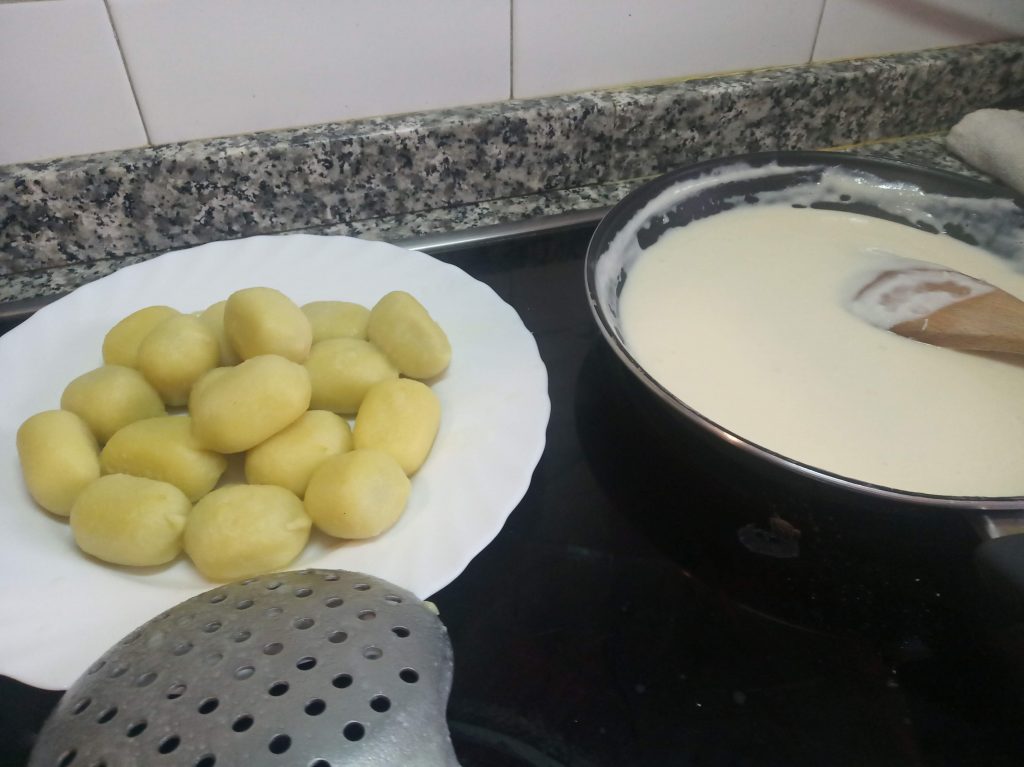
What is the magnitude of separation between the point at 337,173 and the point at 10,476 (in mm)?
397

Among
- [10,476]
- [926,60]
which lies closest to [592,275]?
[10,476]

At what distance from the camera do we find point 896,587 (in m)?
0.48

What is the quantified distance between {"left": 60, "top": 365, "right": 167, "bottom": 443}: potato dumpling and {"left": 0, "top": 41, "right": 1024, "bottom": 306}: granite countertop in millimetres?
241

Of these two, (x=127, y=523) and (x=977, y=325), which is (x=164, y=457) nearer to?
(x=127, y=523)

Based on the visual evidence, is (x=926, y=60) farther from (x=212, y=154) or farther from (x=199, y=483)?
(x=199, y=483)

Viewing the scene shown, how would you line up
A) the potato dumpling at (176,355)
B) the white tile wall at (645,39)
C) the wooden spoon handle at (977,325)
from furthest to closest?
the white tile wall at (645,39), the wooden spoon handle at (977,325), the potato dumpling at (176,355)

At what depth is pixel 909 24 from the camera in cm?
86

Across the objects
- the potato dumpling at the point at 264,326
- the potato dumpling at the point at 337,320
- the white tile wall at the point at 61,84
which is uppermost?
the white tile wall at the point at 61,84

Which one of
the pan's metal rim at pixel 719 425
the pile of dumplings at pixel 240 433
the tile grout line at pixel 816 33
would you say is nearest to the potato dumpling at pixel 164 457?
the pile of dumplings at pixel 240 433

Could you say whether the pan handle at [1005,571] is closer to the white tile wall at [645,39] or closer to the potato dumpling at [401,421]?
the potato dumpling at [401,421]

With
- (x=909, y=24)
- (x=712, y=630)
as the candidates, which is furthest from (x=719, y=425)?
(x=909, y=24)

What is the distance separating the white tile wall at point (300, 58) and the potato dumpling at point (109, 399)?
0.29 m

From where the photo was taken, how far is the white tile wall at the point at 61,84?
23.6 inches

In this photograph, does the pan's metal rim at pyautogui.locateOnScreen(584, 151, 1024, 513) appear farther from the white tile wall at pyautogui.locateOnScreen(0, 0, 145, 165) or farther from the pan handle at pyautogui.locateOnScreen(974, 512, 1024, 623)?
the white tile wall at pyautogui.locateOnScreen(0, 0, 145, 165)
